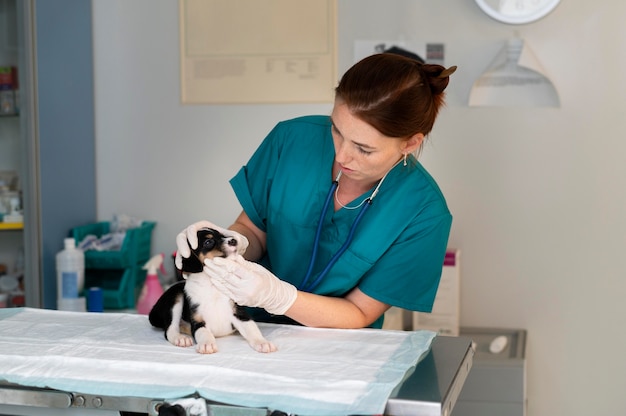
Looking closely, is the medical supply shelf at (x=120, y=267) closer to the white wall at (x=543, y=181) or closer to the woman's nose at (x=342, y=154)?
the white wall at (x=543, y=181)

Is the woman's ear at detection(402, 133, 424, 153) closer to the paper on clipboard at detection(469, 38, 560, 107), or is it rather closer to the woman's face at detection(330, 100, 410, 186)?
the woman's face at detection(330, 100, 410, 186)

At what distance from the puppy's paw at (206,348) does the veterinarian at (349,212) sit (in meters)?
0.12

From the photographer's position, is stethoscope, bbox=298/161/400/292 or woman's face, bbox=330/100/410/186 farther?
stethoscope, bbox=298/161/400/292

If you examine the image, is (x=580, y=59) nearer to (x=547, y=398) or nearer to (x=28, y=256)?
(x=547, y=398)

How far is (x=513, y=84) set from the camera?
9.04 ft

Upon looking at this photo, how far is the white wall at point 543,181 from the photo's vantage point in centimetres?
271

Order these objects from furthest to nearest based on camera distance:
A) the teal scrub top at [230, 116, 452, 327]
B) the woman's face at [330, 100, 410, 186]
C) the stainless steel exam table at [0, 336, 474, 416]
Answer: the teal scrub top at [230, 116, 452, 327] → the woman's face at [330, 100, 410, 186] → the stainless steel exam table at [0, 336, 474, 416]

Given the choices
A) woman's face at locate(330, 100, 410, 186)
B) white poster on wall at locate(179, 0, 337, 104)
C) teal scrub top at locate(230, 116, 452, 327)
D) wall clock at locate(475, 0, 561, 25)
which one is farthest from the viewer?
white poster on wall at locate(179, 0, 337, 104)

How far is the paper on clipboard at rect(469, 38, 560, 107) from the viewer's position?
107 inches

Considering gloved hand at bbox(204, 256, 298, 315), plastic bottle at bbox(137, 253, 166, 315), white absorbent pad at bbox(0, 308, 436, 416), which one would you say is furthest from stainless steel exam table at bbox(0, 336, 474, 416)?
plastic bottle at bbox(137, 253, 166, 315)

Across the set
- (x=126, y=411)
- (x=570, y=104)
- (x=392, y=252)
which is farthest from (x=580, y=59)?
Answer: (x=126, y=411)

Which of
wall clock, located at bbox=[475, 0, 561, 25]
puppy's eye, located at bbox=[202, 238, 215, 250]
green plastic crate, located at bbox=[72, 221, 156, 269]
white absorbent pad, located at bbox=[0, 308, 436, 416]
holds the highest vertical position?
wall clock, located at bbox=[475, 0, 561, 25]

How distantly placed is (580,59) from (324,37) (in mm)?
862

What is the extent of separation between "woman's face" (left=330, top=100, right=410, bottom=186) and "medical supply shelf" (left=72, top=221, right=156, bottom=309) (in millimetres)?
1401
